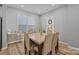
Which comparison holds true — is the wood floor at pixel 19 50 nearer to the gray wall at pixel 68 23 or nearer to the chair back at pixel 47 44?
the gray wall at pixel 68 23

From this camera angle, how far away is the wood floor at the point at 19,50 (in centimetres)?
273

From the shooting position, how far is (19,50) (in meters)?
2.75

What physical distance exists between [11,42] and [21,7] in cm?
76

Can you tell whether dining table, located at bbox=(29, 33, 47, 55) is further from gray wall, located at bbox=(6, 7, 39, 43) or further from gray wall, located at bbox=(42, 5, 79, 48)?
gray wall, located at bbox=(6, 7, 39, 43)

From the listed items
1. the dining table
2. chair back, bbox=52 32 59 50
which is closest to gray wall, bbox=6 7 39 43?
the dining table

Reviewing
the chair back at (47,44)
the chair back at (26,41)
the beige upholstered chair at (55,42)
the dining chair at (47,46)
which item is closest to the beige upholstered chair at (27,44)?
the chair back at (26,41)

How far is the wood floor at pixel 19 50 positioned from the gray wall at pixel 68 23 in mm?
126

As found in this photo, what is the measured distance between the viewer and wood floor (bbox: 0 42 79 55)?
273cm

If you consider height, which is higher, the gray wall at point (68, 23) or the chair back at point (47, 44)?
the gray wall at point (68, 23)

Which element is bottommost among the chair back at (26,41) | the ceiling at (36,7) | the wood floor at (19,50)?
the wood floor at (19,50)

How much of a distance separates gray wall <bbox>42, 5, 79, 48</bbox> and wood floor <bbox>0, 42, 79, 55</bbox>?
126 millimetres

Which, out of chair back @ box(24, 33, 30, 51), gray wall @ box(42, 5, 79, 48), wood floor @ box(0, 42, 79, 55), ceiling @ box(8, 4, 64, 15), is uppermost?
ceiling @ box(8, 4, 64, 15)
